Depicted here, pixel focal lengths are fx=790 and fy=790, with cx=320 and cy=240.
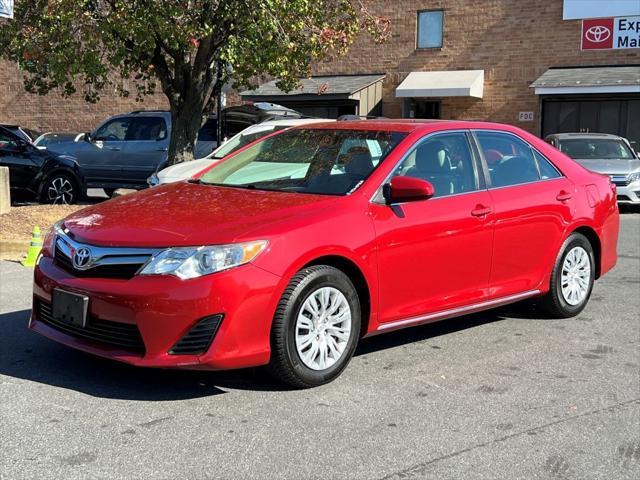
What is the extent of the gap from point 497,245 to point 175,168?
279 inches

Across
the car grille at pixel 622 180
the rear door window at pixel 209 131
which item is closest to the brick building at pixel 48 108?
the rear door window at pixel 209 131

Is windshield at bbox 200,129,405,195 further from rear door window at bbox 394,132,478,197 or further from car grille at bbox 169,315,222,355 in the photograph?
car grille at bbox 169,315,222,355

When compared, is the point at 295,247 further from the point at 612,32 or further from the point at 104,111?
the point at 104,111

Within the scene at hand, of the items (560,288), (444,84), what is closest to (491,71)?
(444,84)

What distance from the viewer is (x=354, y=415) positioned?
4.27 m

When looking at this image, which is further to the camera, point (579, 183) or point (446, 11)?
point (446, 11)

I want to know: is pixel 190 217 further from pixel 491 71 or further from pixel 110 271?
pixel 491 71

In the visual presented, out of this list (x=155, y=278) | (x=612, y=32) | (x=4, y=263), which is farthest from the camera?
(x=612, y=32)

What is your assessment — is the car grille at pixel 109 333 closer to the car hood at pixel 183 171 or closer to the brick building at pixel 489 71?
the car hood at pixel 183 171

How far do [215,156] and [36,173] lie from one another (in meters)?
3.58

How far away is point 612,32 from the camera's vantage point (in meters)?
23.2

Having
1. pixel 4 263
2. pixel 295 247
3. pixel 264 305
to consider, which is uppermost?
pixel 295 247

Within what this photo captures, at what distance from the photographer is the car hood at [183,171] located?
11.4 m

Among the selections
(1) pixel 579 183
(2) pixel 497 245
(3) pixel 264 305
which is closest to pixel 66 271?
(3) pixel 264 305
